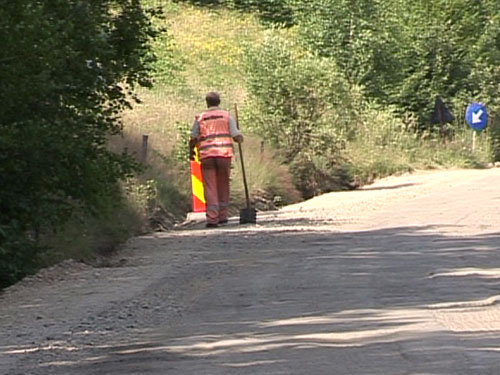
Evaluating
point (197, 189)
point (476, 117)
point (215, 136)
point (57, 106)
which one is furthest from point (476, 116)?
point (57, 106)

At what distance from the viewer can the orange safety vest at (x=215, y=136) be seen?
65.6ft

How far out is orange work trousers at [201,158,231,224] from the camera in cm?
1980

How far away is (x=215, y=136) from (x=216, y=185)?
2.39 ft

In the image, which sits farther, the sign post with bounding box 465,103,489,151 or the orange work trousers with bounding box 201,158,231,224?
the sign post with bounding box 465,103,489,151

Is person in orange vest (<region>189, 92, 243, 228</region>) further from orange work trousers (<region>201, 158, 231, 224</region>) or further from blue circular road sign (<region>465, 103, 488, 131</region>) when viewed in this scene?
blue circular road sign (<region>465, 103, 488, 131</region>)

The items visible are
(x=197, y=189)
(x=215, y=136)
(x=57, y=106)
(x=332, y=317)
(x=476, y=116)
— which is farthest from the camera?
(x=476, y=116)

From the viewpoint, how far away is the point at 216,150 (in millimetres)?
19984

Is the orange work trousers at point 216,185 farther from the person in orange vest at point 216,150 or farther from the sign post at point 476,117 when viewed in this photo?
the sign post at point 476,117

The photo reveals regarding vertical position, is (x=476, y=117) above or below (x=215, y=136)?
above

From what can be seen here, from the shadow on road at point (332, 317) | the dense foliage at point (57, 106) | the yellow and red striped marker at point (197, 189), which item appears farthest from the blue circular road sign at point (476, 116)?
the shadow on road at point (332, 317)

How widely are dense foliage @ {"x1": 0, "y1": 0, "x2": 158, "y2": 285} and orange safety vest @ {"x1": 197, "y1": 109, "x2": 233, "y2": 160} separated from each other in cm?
289

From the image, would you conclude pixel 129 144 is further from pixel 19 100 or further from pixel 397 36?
pixel 397 36

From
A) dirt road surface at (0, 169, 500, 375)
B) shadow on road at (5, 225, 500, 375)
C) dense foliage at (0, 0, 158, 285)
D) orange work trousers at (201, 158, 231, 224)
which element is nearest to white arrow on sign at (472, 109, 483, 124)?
orange work trousers at (201, 158, 231, 224)

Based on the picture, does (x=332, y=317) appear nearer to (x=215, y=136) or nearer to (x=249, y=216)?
(x=249, y=216)
